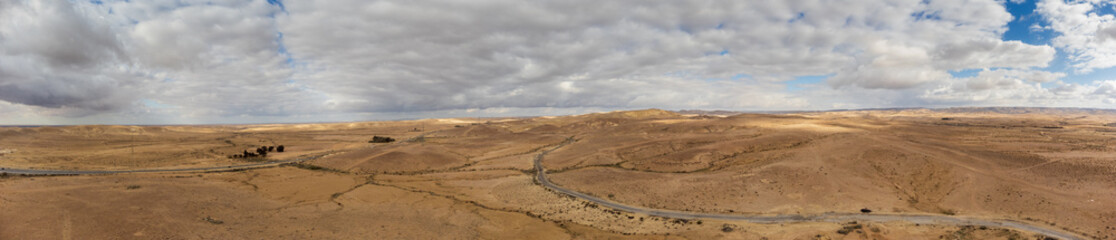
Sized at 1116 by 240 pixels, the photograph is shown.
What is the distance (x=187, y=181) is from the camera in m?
44.9

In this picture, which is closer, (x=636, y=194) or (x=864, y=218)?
(x=864, y=218)

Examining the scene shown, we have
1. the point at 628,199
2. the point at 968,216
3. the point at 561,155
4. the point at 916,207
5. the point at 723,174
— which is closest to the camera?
the point at 968,216

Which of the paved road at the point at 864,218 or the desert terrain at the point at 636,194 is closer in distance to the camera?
the paved road at the point at 864,218

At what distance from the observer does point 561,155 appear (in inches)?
2694

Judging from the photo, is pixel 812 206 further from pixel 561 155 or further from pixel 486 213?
pixel 561 155

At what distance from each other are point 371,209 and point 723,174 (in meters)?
35.3

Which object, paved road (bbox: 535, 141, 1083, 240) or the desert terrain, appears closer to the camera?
paved road (bbox: 535, 141, 1083, 240)

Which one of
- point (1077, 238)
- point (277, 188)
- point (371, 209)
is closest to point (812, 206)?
point (1077, 238)

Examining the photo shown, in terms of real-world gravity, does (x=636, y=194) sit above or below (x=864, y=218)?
above

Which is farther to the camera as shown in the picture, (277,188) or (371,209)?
(277,188)

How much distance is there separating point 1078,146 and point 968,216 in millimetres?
34018

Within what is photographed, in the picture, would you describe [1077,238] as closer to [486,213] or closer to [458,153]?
[486,213]

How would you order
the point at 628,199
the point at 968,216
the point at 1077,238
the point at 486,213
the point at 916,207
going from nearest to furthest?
the point at 1077,238 → the point at 968,216 → the point at 916,207 → the point at 486,213 → the point at 628,199

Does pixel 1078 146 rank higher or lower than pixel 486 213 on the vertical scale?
higher
